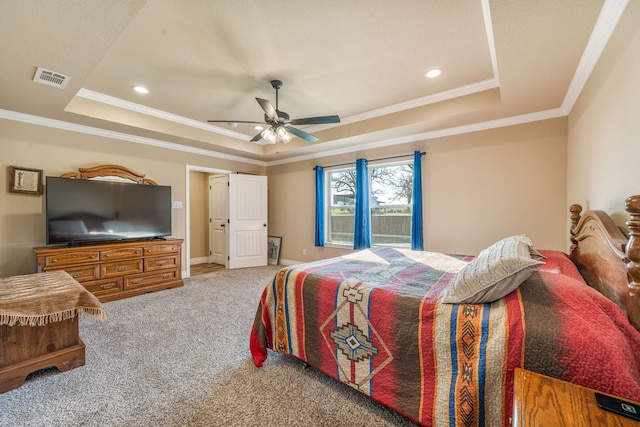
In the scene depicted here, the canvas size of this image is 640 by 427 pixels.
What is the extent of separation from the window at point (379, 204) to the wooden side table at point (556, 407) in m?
3.56

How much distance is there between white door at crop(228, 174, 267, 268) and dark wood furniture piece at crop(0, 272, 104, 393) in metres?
3.26

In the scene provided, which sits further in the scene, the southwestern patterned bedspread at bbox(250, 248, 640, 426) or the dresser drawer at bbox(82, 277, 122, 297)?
the dresser drawer at bbox(82, 277, 122, 297)

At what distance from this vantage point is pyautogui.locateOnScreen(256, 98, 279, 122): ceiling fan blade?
8.54 ft

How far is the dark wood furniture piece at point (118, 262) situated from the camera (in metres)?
3.22

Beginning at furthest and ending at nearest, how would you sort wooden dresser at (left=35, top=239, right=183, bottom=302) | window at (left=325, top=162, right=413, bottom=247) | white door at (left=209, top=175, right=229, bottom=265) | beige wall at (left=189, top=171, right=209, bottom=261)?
beige wall at (left=189, top=171, right=209, bottom=261)
white door at (left=209, top=175, right=229, bottom=265)
window at (left=325, top=162, right=413, bottom=247)
wooden dresser at (left=35, top=239, right=183, bottom=302)

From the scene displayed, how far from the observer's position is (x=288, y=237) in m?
5.84

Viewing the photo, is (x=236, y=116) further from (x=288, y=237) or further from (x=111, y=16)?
(x=288, y=237)

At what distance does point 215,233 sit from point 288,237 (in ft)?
6.00

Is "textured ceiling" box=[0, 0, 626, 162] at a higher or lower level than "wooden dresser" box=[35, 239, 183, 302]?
higher

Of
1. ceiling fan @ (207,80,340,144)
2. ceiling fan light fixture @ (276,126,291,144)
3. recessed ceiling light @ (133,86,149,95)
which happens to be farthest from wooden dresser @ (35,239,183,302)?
ceiling fan light fixture @ (276,126,291,144)

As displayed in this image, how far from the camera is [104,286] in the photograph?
344cm

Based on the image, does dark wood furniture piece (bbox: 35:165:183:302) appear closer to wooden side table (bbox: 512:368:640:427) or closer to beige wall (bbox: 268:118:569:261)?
beige wall (bbox: 268:118:569:261)

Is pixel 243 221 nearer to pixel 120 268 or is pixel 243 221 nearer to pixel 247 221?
pixel 247 221

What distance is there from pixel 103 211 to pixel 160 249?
2.96 feet
